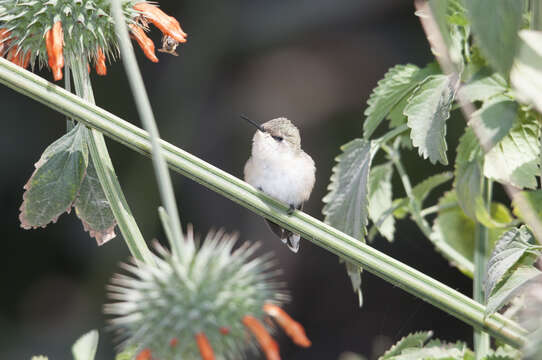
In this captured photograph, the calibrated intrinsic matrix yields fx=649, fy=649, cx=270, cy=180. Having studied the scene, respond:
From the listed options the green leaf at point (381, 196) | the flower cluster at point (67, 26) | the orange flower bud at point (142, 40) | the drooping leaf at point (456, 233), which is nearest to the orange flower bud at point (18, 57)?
the flower cluster at point (67, 26)

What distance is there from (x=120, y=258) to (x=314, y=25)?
1909 mm

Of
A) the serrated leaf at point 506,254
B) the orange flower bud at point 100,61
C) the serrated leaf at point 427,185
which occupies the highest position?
the orange flower bud at point 100,61

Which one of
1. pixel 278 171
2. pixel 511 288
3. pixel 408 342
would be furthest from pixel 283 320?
pixel 278 171

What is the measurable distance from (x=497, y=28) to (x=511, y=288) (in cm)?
48

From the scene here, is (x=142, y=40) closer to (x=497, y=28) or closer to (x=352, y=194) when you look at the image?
(x=352, y=194)

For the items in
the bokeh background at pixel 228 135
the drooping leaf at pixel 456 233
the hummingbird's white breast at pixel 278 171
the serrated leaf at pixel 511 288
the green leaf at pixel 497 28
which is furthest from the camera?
the bokeh background at pixel 228 135

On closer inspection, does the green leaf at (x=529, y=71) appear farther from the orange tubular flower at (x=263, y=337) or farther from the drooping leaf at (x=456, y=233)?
the drooping leaf at (x=456, y=233)

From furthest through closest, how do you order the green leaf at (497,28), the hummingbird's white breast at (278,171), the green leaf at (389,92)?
the hummingbird's white breast at (278,171) < the green leaf at (389,92) < the green leaf at (497,28)

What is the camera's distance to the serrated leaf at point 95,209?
1230mm

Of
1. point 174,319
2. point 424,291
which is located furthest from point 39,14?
point 424,291

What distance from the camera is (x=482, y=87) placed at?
1205 mm

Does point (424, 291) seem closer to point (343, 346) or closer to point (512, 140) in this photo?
point (512, 140)

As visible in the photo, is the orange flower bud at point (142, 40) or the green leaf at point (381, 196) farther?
the green leaf at point (381, 196)

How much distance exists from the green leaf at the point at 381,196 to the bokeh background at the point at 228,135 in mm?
1932
